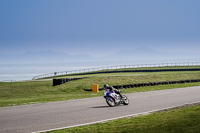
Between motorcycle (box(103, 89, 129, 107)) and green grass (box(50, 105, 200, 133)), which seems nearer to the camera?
green grass (box(50, 105, 200, 133))

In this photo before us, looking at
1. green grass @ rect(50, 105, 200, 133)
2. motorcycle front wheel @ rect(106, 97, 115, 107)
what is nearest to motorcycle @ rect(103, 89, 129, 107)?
motorcycle front wheel @ rect(106, 97, 115, 107)

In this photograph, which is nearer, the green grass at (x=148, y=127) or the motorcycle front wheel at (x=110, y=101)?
the green grass at (x=148, y=127)

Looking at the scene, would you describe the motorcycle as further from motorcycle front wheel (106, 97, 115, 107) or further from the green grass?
the green grass

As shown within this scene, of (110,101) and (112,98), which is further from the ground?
(112,98)

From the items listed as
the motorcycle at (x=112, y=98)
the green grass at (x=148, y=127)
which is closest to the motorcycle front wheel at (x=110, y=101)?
the motorcycle at (x=112, y=98)

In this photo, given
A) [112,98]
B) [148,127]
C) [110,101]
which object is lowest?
[148,127]

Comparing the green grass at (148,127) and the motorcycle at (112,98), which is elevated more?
the motorcycle at (112,98)

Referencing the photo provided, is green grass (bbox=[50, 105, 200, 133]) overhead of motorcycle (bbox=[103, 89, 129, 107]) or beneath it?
beneath

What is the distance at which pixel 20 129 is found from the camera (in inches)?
499

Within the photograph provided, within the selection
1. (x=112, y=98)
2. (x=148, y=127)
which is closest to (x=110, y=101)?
(x=112, y=98)

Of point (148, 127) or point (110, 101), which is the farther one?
point (110, 101)

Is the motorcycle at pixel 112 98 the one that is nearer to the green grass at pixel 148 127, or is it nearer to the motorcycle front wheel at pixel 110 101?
the motorcycle front wheel at pixel 110 101

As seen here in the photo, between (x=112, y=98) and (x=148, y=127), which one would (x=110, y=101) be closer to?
(x=112, y=98)

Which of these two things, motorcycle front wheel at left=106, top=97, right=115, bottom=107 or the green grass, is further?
motorcycle front wheel at left=106, top=97, right=115, bottom=107
